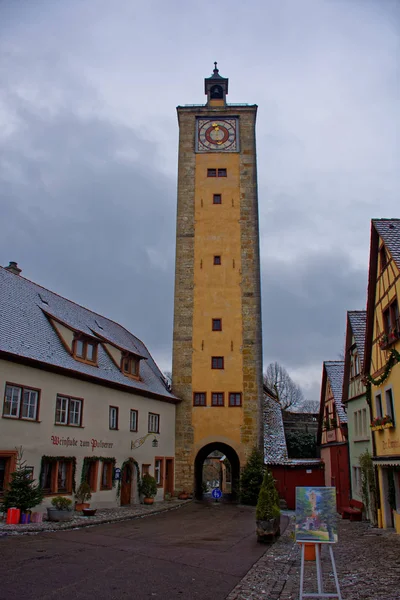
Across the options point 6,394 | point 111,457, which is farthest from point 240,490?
point 6,394

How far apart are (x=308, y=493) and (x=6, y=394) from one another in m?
12.1

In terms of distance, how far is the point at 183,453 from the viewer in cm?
3284

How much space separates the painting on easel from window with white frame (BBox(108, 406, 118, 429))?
1658 cm

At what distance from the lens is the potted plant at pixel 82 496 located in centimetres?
2158

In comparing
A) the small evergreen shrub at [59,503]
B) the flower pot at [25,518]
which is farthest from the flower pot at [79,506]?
the flower pot at [25,518]

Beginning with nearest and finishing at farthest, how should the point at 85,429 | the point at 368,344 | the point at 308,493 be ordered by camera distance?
the point at 308,493
the point at 368,344
the point at 85,429

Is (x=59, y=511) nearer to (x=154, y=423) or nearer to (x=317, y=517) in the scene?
(x=317, y=517)

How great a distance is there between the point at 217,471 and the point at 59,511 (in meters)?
49.1

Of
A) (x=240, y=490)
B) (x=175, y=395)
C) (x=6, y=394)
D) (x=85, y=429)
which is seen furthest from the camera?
(x=175, y=395)

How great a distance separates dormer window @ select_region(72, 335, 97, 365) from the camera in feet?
78.8

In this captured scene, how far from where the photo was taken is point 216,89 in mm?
40969

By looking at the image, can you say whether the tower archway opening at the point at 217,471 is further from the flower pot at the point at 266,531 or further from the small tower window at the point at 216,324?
the flower pot at the point at 266,531

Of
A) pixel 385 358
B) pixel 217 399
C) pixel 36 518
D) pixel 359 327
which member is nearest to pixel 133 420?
pixel 217 399

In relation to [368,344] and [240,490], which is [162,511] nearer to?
[240,490]
